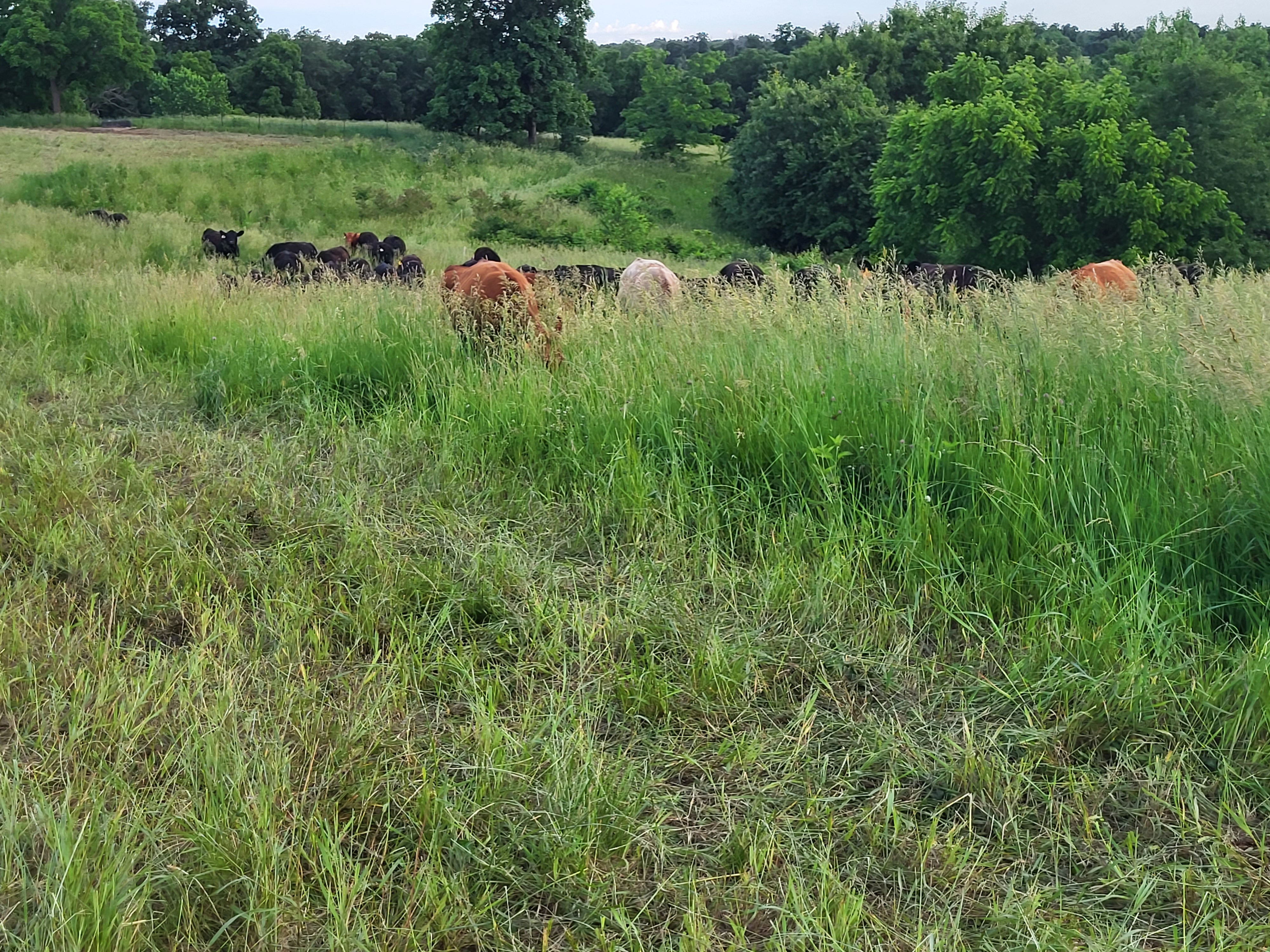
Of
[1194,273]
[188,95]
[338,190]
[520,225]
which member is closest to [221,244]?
[520,225]

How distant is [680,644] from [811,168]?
144ft

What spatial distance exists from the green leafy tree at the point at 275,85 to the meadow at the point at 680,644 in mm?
86241

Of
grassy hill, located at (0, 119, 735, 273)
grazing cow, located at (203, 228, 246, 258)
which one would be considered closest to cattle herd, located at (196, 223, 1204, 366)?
grassy hill, located at (0, 119, 735, 273)

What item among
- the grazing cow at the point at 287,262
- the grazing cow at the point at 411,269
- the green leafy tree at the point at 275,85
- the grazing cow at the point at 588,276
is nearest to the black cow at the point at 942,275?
the grazing cow at the point at 588,276

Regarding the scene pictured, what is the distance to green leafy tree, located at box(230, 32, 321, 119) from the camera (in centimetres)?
8038

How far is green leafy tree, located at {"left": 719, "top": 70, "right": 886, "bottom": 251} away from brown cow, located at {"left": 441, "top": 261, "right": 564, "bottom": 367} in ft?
121

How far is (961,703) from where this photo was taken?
2770mm

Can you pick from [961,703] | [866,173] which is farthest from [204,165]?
[961,703]

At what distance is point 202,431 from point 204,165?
30121 millimetres

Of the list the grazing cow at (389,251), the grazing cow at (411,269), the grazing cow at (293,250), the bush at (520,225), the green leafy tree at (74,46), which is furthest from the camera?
the green leafy tree at (74,46)

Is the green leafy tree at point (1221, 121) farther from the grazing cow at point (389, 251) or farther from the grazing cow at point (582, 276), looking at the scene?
the grazing cow at point (389, 251)

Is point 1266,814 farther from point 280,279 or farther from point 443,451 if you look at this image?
point 280,279

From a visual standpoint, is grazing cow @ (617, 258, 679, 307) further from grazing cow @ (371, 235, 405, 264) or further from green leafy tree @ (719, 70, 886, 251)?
green leafy tree @ (719, 70, 886, 251)

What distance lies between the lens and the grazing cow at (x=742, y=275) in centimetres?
775
